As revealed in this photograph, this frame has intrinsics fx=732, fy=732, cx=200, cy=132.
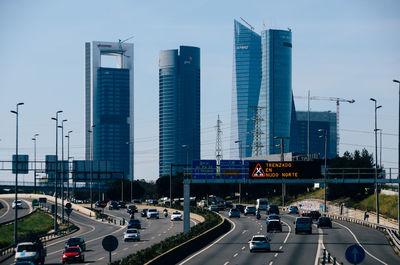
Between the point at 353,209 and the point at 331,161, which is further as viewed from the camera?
the point at 331,161

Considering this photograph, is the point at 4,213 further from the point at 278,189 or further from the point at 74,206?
the point at 278,189

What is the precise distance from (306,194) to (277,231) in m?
86.2

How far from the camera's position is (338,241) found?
67312 millimetres

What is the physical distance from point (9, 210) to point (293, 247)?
11393 centimetres

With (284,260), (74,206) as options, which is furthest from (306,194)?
(284,260)

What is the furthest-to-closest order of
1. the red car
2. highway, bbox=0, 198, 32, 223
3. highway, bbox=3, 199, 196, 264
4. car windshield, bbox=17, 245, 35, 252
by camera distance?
1. highway, bbox=0, 198, 32, 223
2. highway, bbox=3, 199, 196, 264
3. the red car
4. car windshield, bbox=17, 245, 35, 252

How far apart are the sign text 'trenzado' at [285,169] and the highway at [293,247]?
6.09 m

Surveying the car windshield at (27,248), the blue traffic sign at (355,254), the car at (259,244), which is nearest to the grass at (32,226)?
the car windshield at (27,248)

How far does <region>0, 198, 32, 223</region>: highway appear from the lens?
138 metres

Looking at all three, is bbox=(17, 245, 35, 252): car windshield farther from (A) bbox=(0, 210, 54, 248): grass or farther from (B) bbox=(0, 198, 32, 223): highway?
(B) bbox=(0, 198, 32, 223): highway

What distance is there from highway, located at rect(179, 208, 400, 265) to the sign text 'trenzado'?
6.09m

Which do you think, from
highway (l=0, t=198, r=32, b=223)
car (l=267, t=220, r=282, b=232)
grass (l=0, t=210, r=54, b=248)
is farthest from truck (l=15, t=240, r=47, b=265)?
highway (l=0, t=198, r=32, b=223)

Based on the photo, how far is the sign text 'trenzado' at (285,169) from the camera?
220 ft

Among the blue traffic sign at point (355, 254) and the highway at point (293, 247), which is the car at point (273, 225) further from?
the blue traffic sign at point (355, 254)
